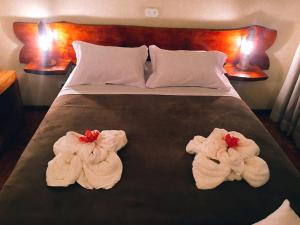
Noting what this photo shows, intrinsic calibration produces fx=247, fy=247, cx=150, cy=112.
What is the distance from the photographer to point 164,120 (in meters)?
1.58

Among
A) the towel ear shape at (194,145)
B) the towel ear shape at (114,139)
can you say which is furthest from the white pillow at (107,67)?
the towel ear shape at (194,145)

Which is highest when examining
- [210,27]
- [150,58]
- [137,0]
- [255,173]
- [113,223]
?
[137,0]

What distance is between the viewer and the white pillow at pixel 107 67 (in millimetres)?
1921

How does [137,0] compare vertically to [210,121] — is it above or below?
above

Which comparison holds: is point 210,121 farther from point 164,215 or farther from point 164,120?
point 164,215

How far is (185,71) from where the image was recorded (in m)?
1.96

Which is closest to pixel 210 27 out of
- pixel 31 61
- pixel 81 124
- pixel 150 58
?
pixel 150 58

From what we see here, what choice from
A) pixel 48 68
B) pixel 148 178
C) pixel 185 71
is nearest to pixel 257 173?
pixel 148 178

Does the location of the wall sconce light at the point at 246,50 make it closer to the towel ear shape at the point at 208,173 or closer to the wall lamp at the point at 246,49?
the wall lamp at the point at 246,49

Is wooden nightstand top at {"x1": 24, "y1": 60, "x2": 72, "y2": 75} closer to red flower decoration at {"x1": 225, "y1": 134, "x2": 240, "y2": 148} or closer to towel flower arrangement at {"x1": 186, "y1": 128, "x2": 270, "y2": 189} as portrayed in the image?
towel flower arrangement at {"x1": 186, "y1": 128, "x2": 270, "y2": 189}

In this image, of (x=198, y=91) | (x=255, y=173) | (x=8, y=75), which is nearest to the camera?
(x=255, y=173)

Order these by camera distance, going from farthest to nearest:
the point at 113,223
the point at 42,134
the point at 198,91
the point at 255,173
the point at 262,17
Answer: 1. the point at 262,17
2. the point at 198,91
3. the point at 42,134
4. the point at 255,173
5. the point at 113,223

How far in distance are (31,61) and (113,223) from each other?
1.83 meters

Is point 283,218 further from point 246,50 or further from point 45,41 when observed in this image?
point 45,41
